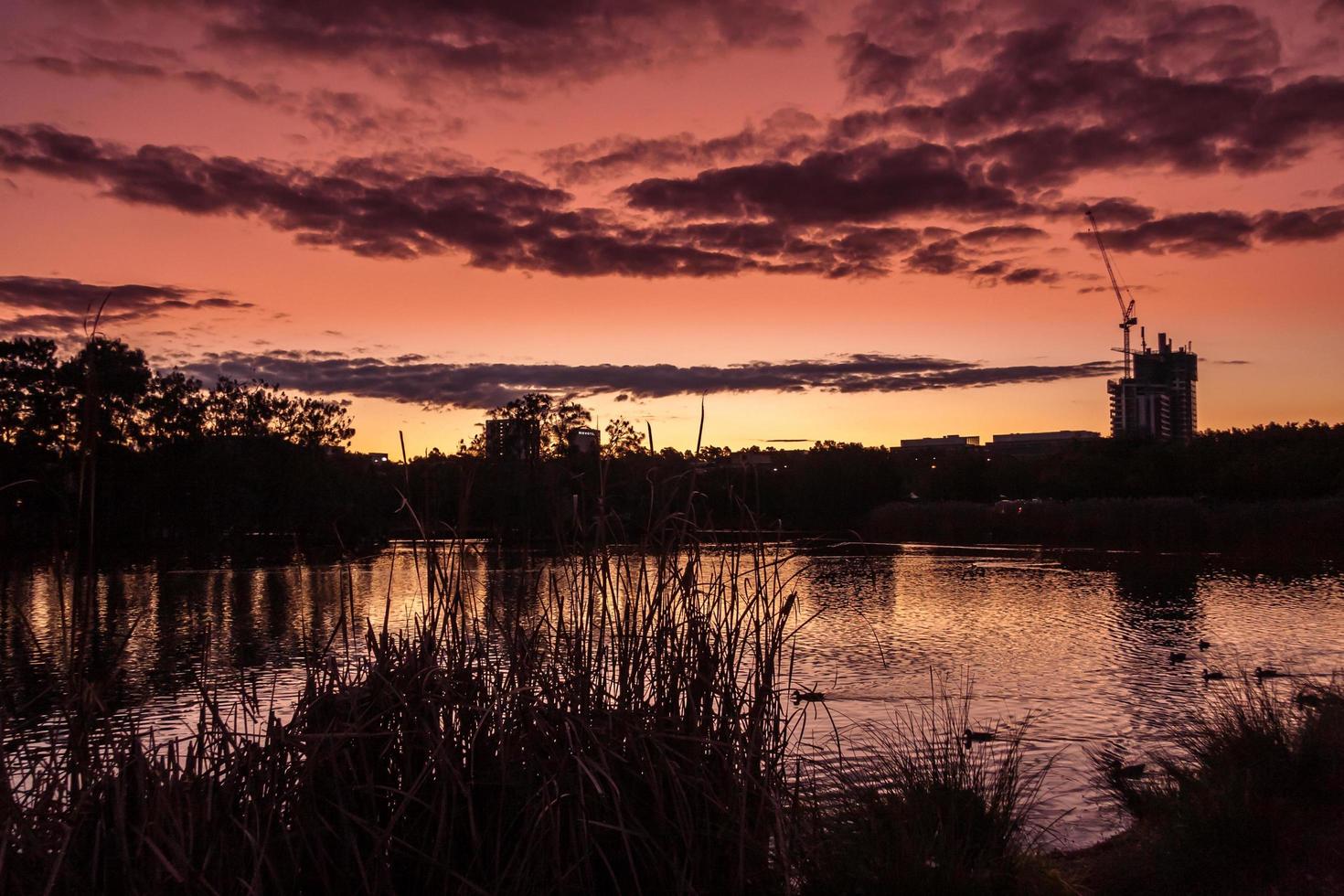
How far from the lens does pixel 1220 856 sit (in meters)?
5.37

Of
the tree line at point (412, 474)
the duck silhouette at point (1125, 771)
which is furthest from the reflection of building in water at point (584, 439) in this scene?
the duck silhouette at point (1125, 771)

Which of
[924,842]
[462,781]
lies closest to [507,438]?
[462,781]

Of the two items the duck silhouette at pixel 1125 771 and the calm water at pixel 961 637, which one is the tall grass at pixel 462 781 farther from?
the duck silhouette at pixel 1125 771

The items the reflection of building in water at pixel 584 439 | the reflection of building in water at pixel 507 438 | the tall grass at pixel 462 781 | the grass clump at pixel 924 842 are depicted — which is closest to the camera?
the tall grass at pixel 462 781

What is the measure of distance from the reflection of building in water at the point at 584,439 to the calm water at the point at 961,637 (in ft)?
2.32

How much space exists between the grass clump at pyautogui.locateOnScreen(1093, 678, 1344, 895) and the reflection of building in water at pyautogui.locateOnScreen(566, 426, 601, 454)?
3631 millimetres

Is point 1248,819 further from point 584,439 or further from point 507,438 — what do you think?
point 507,438

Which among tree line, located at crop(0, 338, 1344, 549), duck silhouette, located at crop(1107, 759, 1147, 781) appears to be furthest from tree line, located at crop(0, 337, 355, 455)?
duck silhouette, located at crop(1107, 759, 1147, 781)

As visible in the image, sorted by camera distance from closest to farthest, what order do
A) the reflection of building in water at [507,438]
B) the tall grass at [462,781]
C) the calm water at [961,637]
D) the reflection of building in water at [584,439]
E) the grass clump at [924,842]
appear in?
the tall grass at [462,781], the grass clump at [924,842], the reflection of building in water at [507,438], the reflection of building in water at [584,439], the calm water at [961,637]

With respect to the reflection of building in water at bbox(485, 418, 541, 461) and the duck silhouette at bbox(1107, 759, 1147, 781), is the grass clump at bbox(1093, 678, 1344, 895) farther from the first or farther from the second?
the reflection of building in water at bbox(485, 418, 541, 461)

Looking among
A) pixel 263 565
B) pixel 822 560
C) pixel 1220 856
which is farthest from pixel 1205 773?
pixel 263 565

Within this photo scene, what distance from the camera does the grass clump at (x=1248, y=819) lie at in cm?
528

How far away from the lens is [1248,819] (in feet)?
18.0

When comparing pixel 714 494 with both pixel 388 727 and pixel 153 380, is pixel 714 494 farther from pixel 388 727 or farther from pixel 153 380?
pixel 153 380
